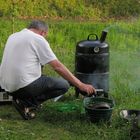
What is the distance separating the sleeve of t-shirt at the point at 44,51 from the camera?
19.8 ft

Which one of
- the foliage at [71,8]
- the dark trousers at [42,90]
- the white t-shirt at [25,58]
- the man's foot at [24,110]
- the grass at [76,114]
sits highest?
the white t-shirt at [25,58]

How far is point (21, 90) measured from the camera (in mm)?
6242

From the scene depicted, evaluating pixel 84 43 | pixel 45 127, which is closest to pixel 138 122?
pixel 45 127

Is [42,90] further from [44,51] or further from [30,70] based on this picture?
[44,51]

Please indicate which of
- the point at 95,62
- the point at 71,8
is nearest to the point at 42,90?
the point at 95,62

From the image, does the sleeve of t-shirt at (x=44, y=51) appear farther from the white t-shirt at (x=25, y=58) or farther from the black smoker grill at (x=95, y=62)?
the black smoker grill at (x=95, y=62)

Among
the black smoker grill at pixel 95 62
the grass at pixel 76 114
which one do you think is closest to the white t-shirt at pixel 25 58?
the grass at pixel 76 114

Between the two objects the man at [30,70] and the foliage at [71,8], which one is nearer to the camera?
the man at [30,70]

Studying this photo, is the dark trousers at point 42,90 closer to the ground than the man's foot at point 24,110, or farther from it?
farther from it

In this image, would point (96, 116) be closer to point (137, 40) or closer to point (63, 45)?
point (63, 45)

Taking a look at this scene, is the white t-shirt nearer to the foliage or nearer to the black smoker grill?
the black smoker grill

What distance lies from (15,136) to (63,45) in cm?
553

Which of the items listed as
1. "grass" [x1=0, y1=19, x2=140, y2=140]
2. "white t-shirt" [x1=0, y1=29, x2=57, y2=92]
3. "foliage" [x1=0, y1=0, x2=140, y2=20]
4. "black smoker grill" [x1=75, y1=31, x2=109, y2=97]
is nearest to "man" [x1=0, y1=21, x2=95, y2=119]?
"white t-shirt" [x1=0, y1=29, x2=57, y2=92]

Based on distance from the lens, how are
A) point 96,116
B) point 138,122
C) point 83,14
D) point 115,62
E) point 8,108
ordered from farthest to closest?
point 83,14, point 115,62, point 8,108, point 96,116, point 138,122
